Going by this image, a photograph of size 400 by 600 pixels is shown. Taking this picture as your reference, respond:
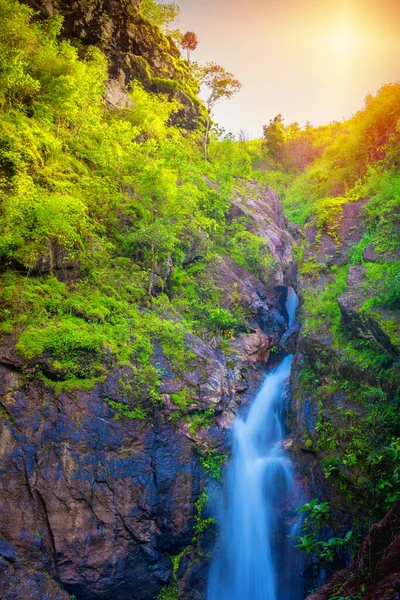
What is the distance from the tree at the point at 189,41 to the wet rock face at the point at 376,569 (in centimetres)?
3526

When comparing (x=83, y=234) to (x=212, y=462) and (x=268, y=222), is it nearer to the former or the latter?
(x=212, y=462)

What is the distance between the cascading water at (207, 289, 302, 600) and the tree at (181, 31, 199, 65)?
3187cm

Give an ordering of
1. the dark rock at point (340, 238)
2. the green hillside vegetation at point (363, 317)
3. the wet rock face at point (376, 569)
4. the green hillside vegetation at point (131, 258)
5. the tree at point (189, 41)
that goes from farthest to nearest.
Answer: the tree at point (189, 41) < the dark rock at point (340, 238) < the green hillside vegetation at point (131, 258) < the green hillside vegetation at point (363, 317) < the wet rock face at point (376, 569)

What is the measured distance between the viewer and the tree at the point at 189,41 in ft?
97.2

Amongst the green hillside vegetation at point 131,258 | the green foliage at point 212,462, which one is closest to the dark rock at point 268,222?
the green hillside vegetation at point 131,258

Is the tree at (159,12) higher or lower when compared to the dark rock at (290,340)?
higher

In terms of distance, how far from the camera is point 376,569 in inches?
204

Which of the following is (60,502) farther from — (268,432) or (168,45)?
(168,45)

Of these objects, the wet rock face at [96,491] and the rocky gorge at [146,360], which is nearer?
the wet rock face at [96,491]

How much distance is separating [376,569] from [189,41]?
36.3 metres

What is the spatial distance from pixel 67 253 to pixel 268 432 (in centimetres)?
964

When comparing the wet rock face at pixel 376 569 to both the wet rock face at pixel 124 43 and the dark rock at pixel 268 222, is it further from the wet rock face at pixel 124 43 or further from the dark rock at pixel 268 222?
the wet rock face at pixel 124 43

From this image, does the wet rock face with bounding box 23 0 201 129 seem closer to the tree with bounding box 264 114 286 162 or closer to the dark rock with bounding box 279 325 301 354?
the tree with bounding box 264 114 286 162

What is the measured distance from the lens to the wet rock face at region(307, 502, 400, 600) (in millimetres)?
4438
